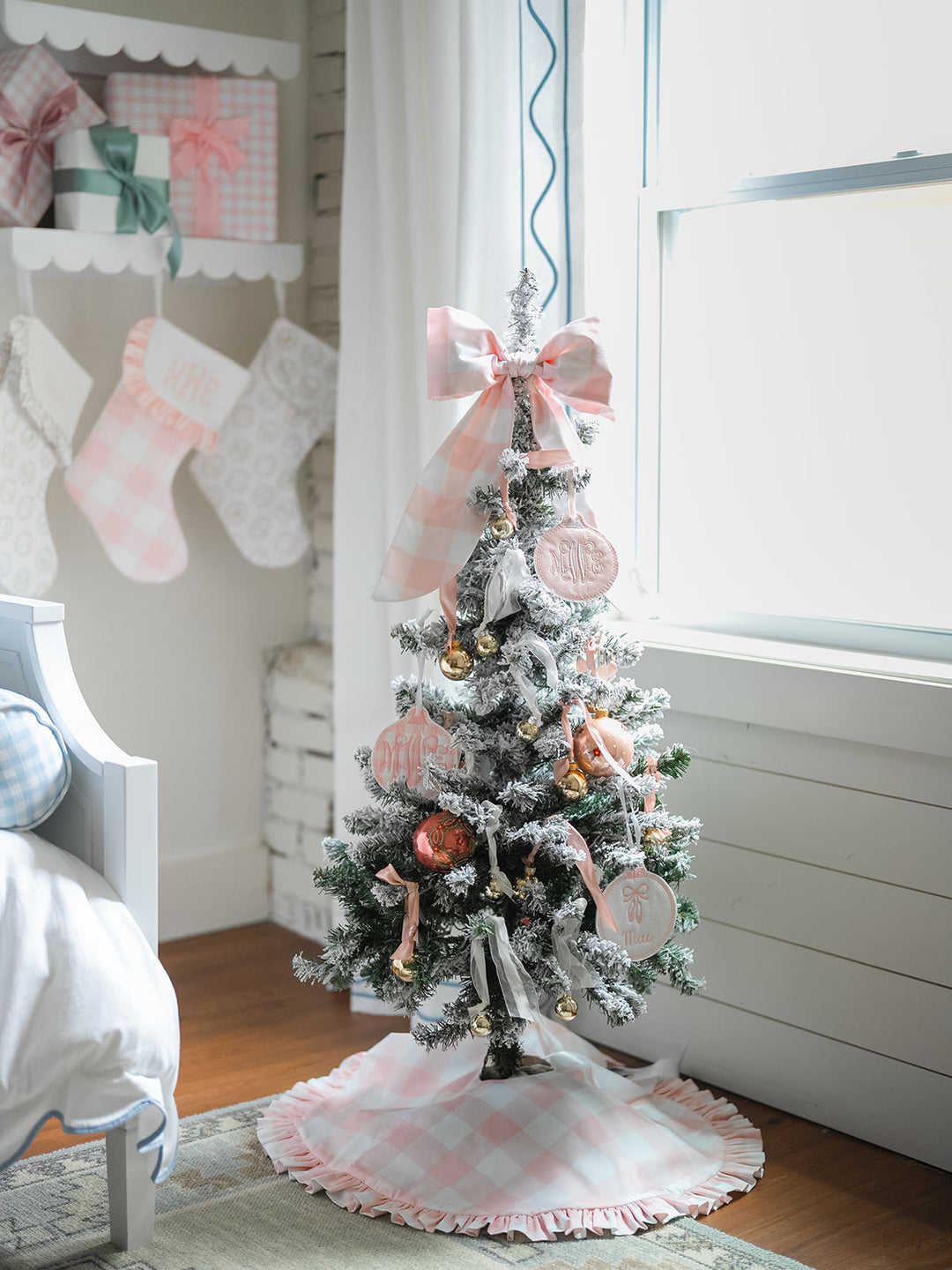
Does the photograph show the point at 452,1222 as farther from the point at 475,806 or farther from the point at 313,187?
the point at 313,187

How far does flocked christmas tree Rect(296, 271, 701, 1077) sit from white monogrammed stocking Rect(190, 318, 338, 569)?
1.02m

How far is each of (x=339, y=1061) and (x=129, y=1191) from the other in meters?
0.69

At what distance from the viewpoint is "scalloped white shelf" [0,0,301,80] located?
2.59 metres

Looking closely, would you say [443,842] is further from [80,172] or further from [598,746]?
[80,172]

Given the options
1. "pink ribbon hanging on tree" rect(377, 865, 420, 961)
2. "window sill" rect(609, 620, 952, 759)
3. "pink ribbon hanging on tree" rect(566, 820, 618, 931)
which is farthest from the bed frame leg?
"window sill" rect(609, 620, 952, 759)

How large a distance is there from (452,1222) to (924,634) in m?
1.11

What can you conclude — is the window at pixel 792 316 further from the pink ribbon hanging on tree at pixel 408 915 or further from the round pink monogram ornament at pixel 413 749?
the pink ribbon hanging on tree at pixel 408 915

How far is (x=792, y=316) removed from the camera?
94.4 inches

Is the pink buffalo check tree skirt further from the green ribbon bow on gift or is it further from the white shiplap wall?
the green ribbon bow on gift

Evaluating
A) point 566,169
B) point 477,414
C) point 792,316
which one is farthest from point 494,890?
point 566,169

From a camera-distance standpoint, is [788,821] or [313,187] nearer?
[788,821]

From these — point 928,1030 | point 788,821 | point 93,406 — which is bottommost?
point 928,1030

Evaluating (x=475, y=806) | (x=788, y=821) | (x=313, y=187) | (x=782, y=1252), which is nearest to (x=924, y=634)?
(x=788, y=821)

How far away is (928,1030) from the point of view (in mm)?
2117
